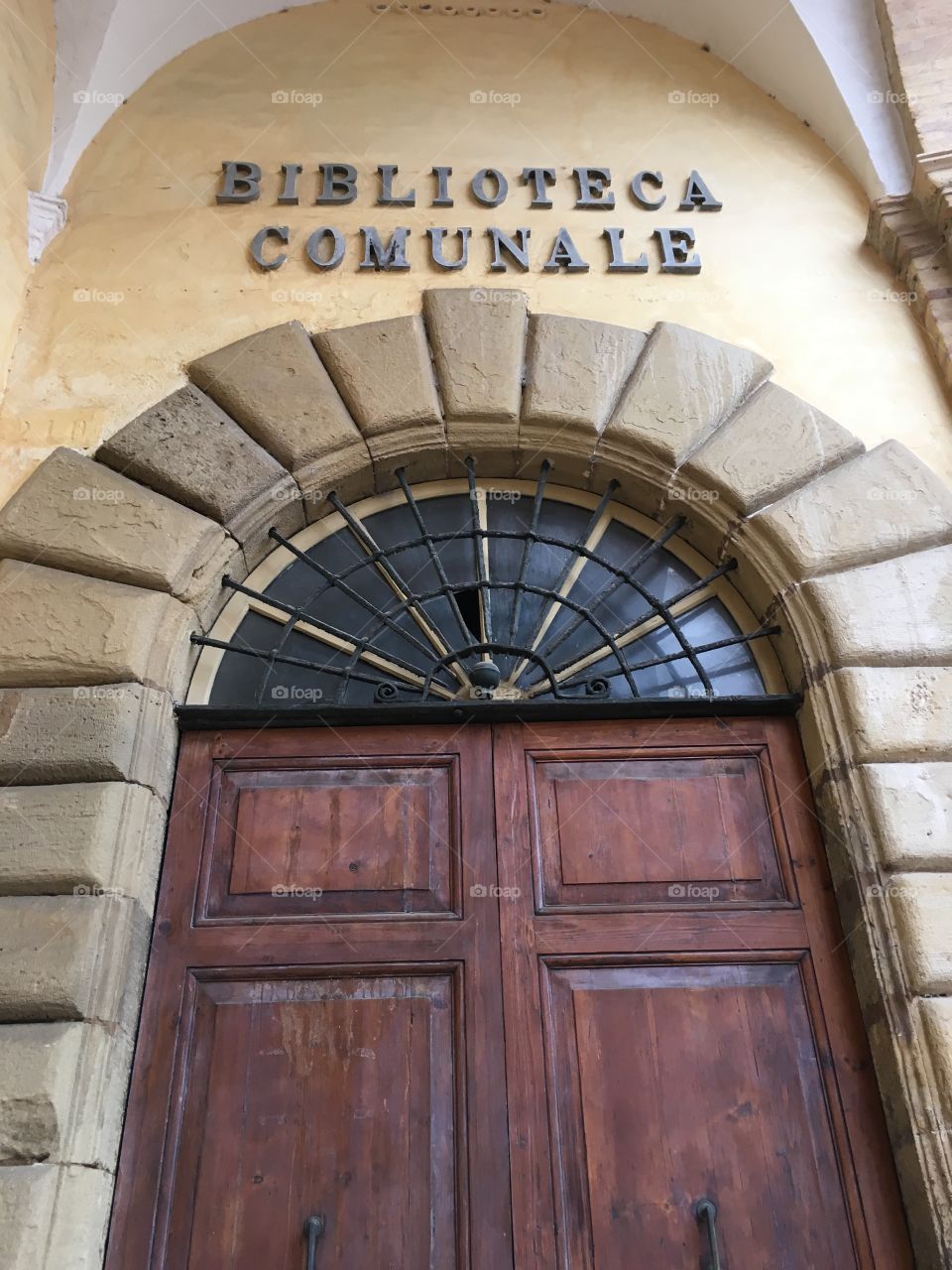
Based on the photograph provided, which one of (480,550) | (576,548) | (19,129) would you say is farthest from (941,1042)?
(19,129)

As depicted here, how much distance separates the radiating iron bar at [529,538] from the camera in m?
3.24

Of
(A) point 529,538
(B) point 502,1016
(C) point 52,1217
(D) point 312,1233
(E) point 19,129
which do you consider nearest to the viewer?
(C) point 52,1217

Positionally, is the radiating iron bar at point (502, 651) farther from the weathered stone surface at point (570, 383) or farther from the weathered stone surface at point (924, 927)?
the weathered stone surface at point (924, 927)

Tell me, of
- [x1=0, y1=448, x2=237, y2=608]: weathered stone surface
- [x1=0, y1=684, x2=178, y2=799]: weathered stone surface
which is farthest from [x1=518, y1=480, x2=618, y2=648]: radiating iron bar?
[x1=0, y1=684, x2=178, y2=799]: weathered stone surface

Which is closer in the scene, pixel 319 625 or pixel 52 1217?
pixel 52 1217

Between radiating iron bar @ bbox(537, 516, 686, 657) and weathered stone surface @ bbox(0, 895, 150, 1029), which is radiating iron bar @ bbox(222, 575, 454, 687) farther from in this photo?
weathered stone surface @ bbox(0, 895, 150, 1029)

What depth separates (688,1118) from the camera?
256cm

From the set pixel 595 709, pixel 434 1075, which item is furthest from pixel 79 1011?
pixel 595 709

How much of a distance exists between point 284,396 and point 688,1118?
2.50 m

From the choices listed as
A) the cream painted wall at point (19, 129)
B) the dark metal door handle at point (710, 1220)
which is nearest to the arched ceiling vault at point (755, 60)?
the cream painted wall at point (19, 129)

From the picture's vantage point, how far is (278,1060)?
2.60 m

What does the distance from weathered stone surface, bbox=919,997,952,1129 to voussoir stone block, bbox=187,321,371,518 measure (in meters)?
2.29

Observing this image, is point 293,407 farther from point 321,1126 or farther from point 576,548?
point 321,1126

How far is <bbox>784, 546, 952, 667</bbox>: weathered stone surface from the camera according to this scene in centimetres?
299
